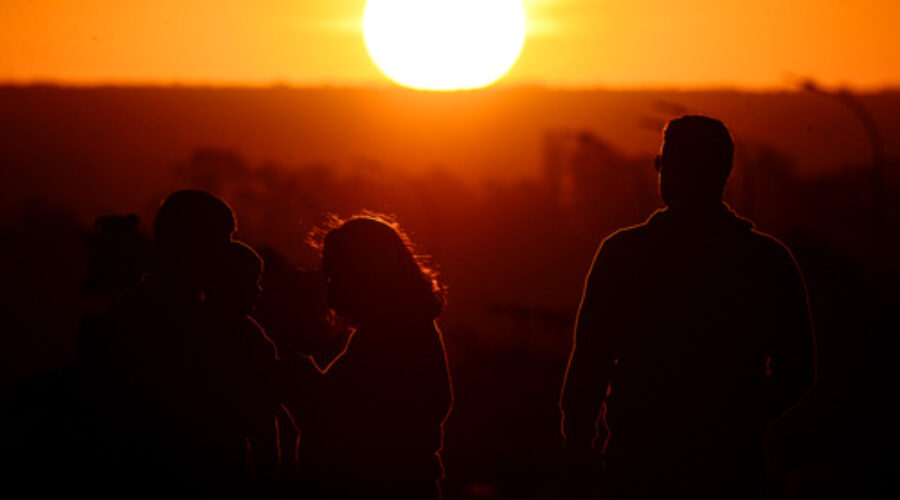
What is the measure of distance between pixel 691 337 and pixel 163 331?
5.88ft

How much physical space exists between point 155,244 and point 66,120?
7671 centimetres

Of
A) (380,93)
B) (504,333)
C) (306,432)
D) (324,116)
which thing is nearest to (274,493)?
(306,432)

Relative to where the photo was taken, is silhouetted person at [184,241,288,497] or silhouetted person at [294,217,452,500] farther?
silhouetted person at [184,241,288,497]

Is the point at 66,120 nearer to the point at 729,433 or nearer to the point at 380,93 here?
the point at 380,93

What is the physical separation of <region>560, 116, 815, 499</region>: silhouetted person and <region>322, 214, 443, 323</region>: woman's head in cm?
55

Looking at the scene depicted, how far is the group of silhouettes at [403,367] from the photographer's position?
3.88 metres

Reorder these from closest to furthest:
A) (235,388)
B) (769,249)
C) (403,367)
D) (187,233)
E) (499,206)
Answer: (769,249), (403,367), (187,233), (235,388), (499,206)

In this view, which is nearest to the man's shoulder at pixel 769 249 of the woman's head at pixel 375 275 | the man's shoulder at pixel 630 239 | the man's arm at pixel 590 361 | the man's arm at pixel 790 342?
the man's arm at pixel 790 342

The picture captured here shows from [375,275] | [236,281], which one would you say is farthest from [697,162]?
[236,281]

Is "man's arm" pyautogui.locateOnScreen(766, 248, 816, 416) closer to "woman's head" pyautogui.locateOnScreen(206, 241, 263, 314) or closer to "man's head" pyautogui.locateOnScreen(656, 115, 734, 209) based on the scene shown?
"man's head" pyautogui.locateOnScreen(656, 115, 734, 209)

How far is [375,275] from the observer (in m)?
4.16

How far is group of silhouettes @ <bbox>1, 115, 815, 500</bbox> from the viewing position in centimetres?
388

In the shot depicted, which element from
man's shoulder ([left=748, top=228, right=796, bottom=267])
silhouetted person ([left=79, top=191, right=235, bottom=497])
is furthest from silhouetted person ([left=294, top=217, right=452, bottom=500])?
man's shoulder ([left=748, top=228, right=796, bottom=267])

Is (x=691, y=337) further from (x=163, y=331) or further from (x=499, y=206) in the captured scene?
(x=499, y=206)
